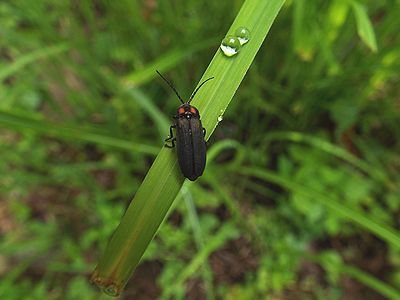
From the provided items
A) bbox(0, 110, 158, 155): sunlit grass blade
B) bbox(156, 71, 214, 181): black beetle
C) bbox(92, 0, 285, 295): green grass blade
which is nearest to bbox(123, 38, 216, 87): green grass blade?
bbox(0, 110, 158, 155): sunlit grass blade

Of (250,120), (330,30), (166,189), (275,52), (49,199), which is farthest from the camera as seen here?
(49,199)

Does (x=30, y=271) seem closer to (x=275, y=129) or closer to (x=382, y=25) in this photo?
(x=275, y=129)

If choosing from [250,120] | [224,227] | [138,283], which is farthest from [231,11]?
[138,283]

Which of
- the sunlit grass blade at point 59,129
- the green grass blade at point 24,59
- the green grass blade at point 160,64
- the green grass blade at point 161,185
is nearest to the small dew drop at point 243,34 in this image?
the green grass blade at point 161,185

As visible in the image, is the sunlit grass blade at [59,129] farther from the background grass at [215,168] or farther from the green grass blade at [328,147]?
the green grass blade at [328,147]

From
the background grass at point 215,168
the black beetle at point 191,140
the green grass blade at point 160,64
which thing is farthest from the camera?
the background grass at point 215,168

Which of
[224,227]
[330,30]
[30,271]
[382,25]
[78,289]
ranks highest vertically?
[382,25]

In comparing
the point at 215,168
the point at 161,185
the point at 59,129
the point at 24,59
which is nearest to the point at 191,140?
the point at 161,185
